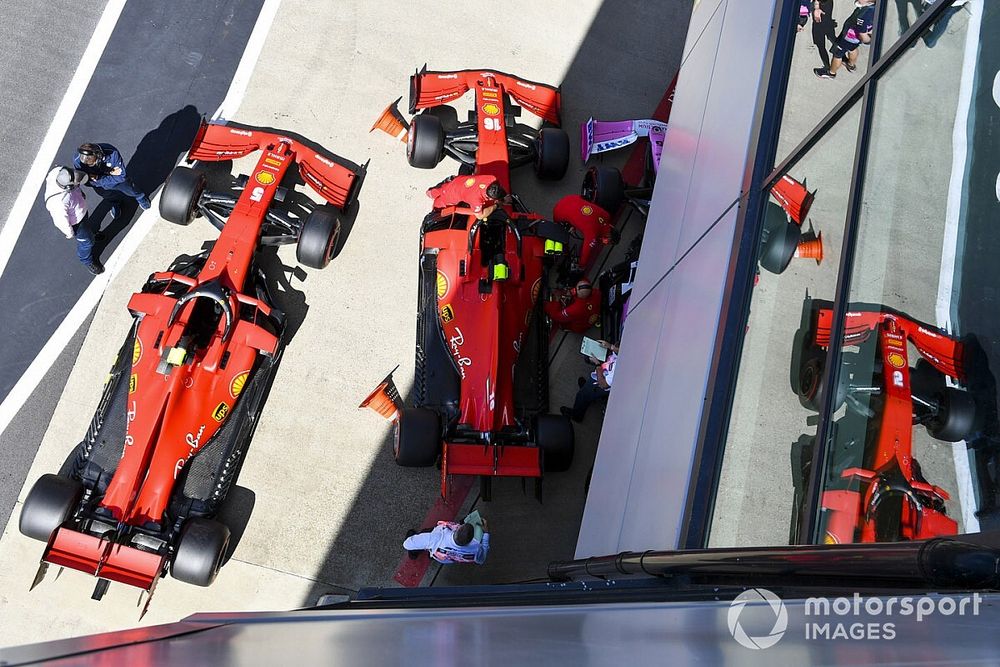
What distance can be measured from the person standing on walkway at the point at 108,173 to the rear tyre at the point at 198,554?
318 centimetres

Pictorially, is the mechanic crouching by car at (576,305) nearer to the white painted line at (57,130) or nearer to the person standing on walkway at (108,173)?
the person standing on walkway at (108,173)

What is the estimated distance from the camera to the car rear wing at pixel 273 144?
23.1 ft

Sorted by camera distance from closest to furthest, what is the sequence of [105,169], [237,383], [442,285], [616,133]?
[237,383], [105,169], [442,285], [616,133]

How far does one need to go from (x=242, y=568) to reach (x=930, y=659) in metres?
5.65

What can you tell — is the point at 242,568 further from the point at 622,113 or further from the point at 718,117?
the point at 622,113

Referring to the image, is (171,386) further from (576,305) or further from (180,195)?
(576,305)

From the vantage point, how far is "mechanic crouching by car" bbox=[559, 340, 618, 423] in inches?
266

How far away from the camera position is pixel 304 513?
20.8 feet

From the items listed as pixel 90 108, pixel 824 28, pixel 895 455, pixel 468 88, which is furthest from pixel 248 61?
pixel 895 455

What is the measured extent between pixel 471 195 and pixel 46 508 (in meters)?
4.21

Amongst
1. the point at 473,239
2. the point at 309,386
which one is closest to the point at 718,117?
the point at 473,239

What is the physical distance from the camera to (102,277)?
6926mm

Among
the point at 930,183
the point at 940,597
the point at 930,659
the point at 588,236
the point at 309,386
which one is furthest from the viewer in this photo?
the point at 588,236

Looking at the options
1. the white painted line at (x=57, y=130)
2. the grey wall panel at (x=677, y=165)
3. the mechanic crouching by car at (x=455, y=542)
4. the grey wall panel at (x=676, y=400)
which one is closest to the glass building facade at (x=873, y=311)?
the grey wall panel at (x=676, y=400)
